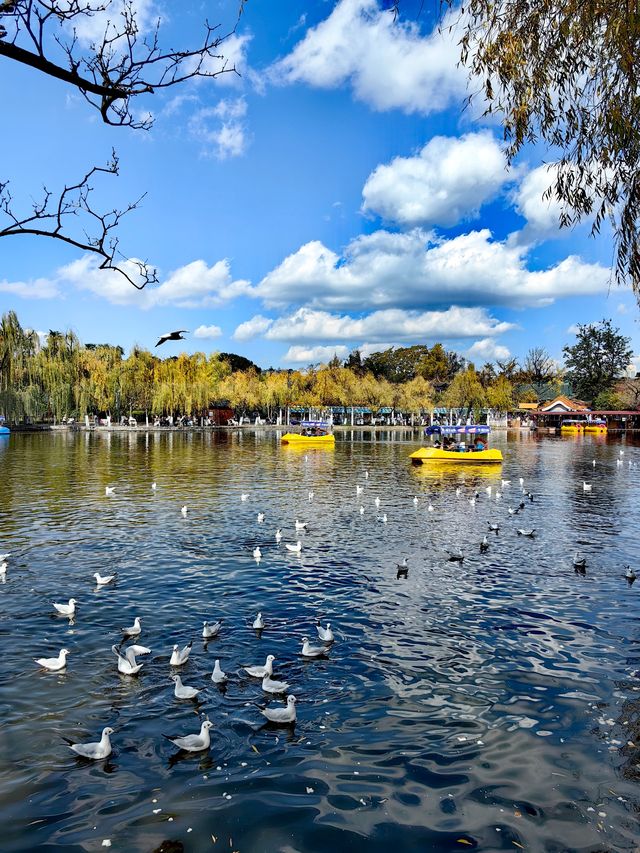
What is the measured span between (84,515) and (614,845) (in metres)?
21.3

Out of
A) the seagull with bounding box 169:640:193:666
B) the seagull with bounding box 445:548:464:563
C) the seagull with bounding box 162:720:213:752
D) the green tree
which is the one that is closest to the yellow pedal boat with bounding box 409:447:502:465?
the seagull with bounding box 445:548:464:563

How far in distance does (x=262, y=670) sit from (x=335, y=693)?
4.11 feet

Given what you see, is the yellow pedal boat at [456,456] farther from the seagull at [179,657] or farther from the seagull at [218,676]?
the seagull at [218,676]

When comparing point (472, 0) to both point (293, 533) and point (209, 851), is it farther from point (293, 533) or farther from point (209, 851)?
point (293, 533)

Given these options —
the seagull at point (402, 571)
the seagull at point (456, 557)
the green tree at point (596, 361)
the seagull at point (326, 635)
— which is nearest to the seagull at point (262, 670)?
the seagull at point (326, 635)

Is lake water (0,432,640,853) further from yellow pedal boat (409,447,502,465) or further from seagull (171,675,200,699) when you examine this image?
yellow pedal boat (409,447,502,465)

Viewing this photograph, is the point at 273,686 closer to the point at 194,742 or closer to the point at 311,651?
the point at 311,651

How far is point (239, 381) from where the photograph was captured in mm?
125625

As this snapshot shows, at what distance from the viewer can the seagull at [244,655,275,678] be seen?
9305mm

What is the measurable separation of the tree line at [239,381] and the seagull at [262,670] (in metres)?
46.8

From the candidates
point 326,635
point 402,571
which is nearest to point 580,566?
point 402,571

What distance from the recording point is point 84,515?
76.1 ft

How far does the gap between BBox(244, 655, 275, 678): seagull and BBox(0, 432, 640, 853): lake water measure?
173 millimetres

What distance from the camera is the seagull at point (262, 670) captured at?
30.5 ft
